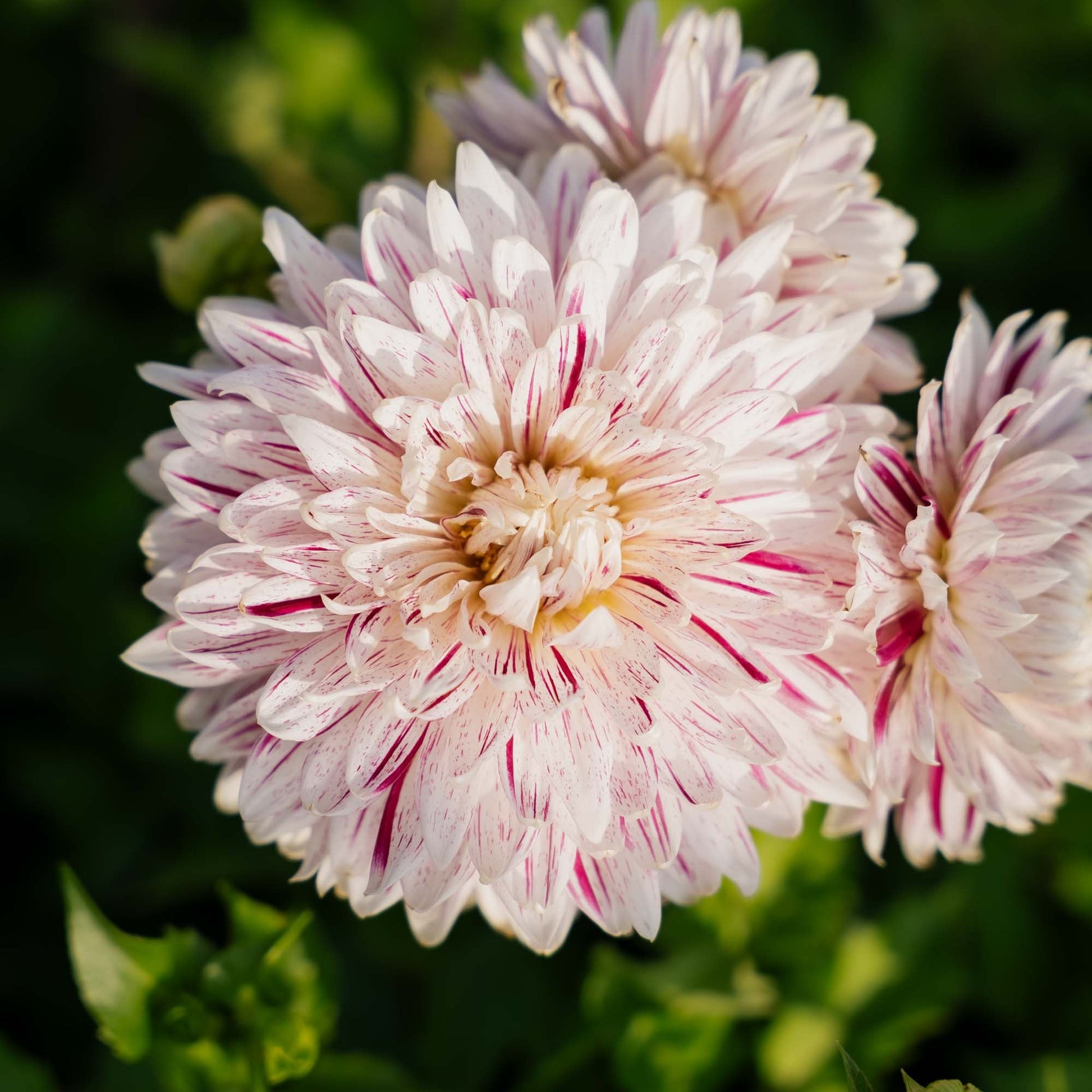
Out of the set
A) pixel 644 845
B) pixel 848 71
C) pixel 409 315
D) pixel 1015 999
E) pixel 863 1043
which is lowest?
pixel 1015 999

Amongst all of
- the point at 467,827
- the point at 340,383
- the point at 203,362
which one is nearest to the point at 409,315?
the point at 340,383

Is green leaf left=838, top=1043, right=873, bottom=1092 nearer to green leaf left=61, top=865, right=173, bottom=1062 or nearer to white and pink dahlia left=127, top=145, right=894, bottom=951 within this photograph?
white and pink dahlia left=127, top=145, right=894, bottom=951

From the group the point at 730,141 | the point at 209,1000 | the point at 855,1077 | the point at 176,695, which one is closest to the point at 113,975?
the point at 209,1000

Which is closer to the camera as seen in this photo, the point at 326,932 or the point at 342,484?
the point at 342,484

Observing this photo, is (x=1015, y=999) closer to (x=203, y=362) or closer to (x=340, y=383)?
(x=340, y=383)

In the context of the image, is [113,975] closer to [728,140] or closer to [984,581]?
[984,581]

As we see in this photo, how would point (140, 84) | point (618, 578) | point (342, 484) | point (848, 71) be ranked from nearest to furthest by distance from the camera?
point (342, 484) → point (618, 578) → point (848, 71) → point (140, 84)

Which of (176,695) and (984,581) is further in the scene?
(176,695)

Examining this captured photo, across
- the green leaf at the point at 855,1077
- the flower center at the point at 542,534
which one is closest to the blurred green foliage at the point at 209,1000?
the flower center at the point at 542,534
